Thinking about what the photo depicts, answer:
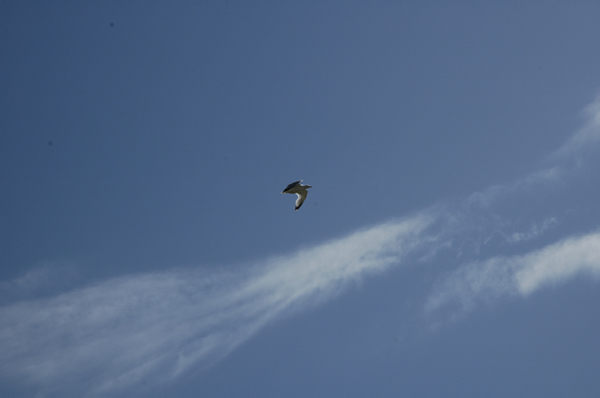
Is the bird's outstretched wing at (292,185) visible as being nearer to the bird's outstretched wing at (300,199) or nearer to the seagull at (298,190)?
the seagull at (298,190)

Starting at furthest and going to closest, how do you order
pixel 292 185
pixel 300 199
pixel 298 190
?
pixel 300 199
pixel 298 190
pixel 292 185

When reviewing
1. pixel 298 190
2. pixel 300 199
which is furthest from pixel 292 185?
pixel 300 199

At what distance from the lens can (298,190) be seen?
56.5 meters

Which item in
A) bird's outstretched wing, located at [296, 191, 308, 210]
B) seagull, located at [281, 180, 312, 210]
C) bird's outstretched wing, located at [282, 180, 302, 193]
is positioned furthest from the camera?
bird's outstretched wing, located at [296, 191, 308, 210]

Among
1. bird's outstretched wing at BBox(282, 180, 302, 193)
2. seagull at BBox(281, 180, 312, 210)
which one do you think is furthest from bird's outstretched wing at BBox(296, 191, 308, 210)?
bird's outstretched wing at BBox(282, 180, 302, 193)

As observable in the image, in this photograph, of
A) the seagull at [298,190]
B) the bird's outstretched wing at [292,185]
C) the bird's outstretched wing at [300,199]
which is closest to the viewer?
the bird's outstretched wing at [292,185]

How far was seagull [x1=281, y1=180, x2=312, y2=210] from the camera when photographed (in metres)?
55.1

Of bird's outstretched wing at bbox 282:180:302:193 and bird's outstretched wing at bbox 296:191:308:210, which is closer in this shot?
bird's outstretched wing at bbox 282:180:302:193

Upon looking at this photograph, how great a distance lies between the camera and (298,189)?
56250 mm

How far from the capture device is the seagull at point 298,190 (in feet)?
181

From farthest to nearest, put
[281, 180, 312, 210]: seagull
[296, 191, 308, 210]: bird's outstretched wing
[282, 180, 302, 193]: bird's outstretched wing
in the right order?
[296, 191, 308, 210]: bird's outstretched wing → [281, 180, 312, 210]: seagull → [282, 180, 302, 193]: bird's outstretched wing

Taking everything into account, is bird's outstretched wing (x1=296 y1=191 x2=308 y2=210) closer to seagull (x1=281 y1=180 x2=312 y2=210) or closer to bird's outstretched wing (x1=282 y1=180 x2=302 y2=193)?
seagull (x1=281 y1=180 x2=312 y2=210)

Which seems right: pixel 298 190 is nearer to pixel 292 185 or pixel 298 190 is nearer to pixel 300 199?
pixel 292 185

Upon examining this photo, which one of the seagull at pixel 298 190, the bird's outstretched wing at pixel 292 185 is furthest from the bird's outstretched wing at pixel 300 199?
the bird's outstretched wing at pixel 292 185
